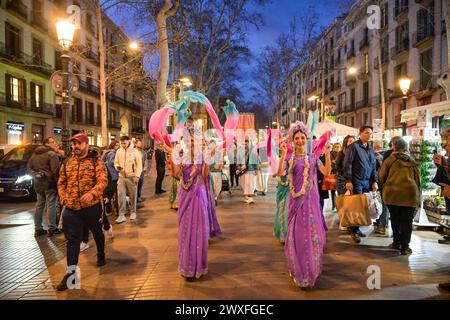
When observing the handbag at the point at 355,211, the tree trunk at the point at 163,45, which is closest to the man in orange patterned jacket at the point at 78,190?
the handbag at the point at 355,211

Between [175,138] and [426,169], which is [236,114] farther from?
[426,169]

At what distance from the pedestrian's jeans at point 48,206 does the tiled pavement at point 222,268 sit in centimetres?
30

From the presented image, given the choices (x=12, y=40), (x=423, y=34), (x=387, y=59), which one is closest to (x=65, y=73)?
(x=12, y=40)

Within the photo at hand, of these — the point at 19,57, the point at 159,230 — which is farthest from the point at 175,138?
the point at 19,57

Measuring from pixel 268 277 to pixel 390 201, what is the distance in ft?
8.17

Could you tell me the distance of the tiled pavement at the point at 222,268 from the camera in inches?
161

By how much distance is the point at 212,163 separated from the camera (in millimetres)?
4941

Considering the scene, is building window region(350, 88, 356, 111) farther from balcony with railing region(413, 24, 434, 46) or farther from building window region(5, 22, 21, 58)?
building window region(5, 22, 21, 58)

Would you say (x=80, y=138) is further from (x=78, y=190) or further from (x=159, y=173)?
(x=159, y=173)

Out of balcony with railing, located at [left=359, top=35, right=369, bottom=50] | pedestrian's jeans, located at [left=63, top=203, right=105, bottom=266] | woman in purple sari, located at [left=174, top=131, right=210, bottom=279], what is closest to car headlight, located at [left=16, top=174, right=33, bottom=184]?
pedestrian's jeans, located at [left=63, top=203, right=105, bottom=266]

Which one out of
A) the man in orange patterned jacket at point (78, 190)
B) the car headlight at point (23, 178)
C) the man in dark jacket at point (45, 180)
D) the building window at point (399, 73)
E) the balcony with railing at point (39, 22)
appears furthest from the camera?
the balcony with railing at point (39, 22)

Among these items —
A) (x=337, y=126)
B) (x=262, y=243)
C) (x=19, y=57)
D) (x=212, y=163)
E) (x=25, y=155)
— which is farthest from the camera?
(x=19, y=57)

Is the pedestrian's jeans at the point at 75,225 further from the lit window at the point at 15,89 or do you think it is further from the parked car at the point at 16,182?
the lit window at the point at 15,89

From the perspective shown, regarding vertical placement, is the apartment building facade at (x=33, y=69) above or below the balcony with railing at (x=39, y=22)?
below
